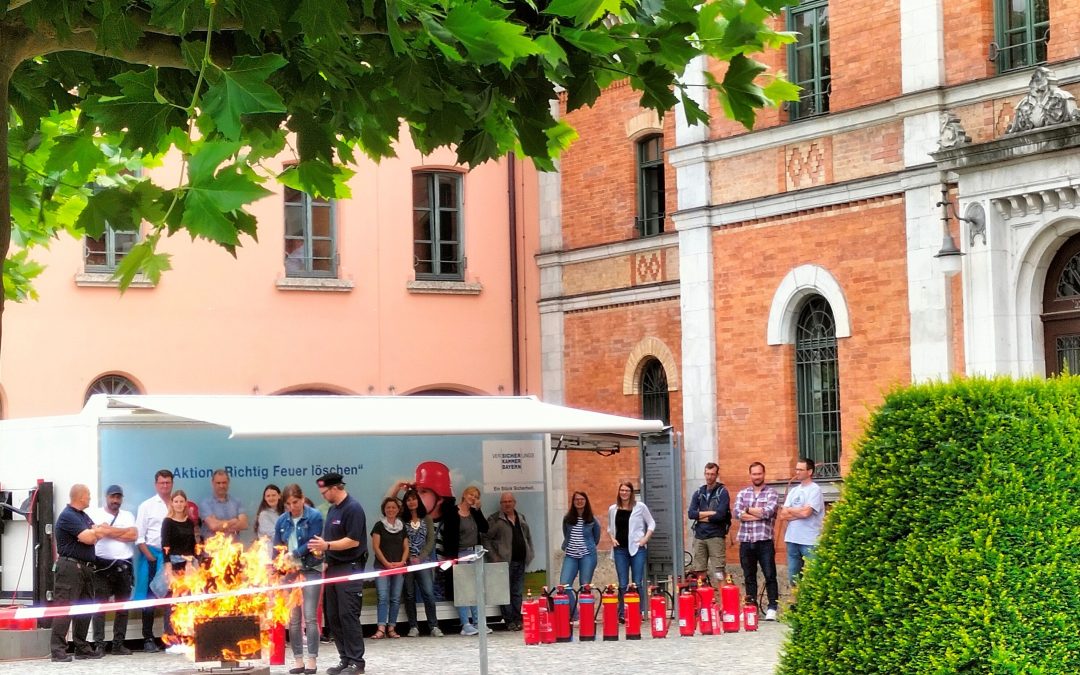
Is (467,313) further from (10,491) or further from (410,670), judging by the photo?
(410,670)

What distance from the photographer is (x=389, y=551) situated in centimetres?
1856

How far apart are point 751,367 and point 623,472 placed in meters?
4.02

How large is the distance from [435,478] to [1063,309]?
6.99 metres

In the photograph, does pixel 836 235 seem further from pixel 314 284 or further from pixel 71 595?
pixel 71 595

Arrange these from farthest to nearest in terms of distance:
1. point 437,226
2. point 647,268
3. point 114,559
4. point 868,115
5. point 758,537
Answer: point 437,226 < point 647,268 < point 868,115 < point 758,537 < point 114,559

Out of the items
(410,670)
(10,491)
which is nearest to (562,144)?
(410,670)

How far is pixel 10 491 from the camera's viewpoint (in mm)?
18609

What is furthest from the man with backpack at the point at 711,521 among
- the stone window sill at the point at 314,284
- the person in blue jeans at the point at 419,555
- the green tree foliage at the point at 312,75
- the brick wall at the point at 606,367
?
the green tree foliage at the point at 312,75

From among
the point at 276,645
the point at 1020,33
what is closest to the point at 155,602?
the point at 276,645

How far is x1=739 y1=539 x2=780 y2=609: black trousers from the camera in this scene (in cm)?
1956

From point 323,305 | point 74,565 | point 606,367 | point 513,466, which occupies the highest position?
point 323,305

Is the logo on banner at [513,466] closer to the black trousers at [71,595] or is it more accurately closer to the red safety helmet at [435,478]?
the red safety helmet at [435,478]

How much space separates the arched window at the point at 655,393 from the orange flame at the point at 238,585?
944 centimetres

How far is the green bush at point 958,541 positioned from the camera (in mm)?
6031
